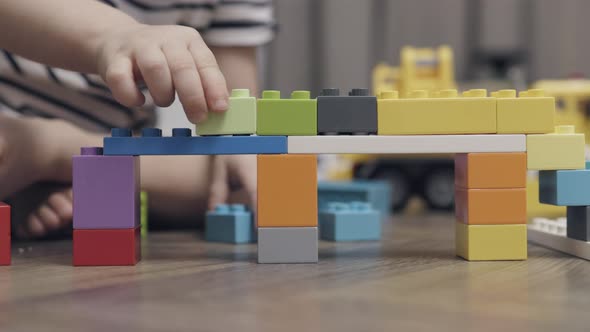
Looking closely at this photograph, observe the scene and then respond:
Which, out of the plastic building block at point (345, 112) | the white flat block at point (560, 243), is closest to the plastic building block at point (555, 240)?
the white flat block at point (560, 243)

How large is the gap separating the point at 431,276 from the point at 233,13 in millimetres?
703

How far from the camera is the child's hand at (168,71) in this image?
23.0 inches

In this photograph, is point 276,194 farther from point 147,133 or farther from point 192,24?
point 192,24

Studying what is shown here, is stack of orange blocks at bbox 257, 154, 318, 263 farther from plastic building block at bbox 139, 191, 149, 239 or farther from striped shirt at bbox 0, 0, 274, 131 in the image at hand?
striped shirt at bbox 0, 0, 274, 131

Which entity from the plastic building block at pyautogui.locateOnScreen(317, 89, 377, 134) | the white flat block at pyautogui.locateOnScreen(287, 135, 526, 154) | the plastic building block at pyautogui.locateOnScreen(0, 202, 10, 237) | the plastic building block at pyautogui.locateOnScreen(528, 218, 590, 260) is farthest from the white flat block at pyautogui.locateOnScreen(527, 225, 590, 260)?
the plastic building block at pyautogui.locateOnScreen(0, 202, 10, 237)

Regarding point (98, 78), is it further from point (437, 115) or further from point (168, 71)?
point (437, 115)

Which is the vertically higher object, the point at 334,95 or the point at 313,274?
the point at 334,95

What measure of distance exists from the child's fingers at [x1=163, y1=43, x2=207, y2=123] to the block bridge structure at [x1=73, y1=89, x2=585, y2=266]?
32 millimetres

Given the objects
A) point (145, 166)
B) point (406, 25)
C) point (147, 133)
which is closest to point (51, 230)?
point (145, 166)

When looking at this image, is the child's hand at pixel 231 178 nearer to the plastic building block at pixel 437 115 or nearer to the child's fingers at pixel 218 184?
the child's fingers at pixel 218 184

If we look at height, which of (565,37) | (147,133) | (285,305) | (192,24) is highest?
(565,37)

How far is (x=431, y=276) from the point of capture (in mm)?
550

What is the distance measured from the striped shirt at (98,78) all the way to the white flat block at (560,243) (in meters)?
0.56

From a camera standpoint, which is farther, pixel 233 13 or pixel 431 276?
pixel 233 13
